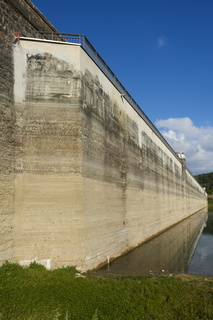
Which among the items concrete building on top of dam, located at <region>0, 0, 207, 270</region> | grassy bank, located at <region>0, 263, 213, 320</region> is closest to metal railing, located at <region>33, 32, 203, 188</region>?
concrete building on top of dam, located at <region>0, 0, 207, 270</region>

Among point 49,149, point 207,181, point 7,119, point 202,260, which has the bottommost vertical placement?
point 202,260

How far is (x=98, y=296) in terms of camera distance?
6.46 meters

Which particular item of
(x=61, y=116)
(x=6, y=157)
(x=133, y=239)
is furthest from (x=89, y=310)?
(x=133, y=239)

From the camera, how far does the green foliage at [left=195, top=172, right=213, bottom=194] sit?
155 meters

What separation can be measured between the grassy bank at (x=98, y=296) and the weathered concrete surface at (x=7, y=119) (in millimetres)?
934

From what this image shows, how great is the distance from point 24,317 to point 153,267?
25.4ft

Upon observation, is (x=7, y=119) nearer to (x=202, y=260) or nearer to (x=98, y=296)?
(x=98, y=296)

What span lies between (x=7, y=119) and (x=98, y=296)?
5.54 m

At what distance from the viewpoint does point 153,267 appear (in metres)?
12.0

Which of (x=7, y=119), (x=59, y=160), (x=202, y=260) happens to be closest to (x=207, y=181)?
(x=202, y=260)

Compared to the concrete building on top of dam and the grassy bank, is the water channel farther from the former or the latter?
the grassy bank

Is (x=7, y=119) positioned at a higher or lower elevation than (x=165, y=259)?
higher

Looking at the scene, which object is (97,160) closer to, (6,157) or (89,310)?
(6,157)

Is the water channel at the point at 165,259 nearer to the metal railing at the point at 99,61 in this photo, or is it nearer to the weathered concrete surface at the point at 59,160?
the weathered concrete surface at the point at 59,160
